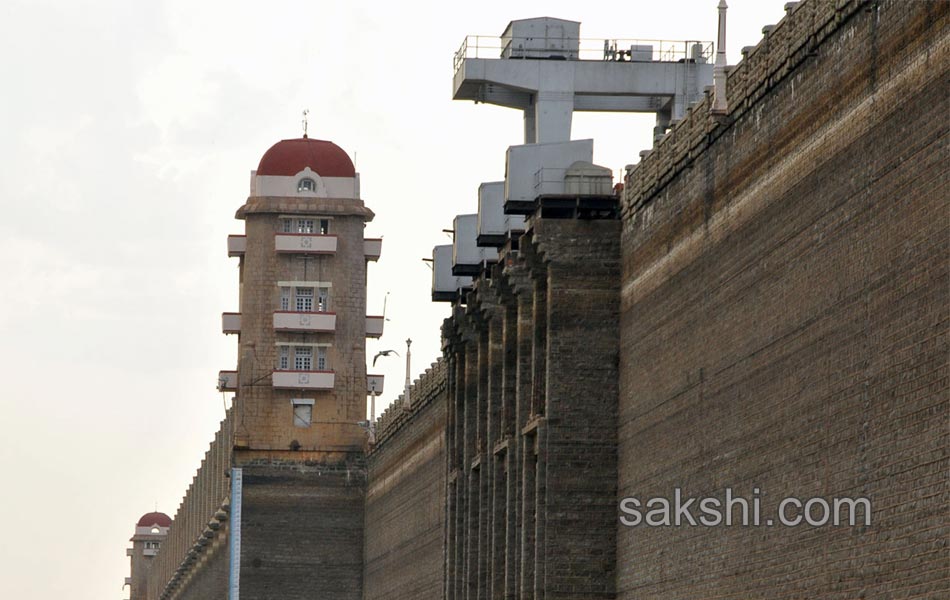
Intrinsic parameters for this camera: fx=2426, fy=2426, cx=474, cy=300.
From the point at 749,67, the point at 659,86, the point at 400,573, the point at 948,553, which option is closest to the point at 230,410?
the point at 400,573

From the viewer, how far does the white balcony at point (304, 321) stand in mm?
84875

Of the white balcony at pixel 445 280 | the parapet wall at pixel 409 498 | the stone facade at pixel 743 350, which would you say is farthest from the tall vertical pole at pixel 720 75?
the parapet wall at pixel 409 498

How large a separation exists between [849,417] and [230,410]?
64269 millimetres

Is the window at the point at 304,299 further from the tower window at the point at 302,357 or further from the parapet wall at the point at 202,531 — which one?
the parapet wall at the point at 202,531

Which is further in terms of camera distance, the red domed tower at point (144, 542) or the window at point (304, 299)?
the red domed tower at point (144, 542)

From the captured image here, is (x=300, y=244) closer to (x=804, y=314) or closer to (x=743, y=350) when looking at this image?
(x=743, y=350)

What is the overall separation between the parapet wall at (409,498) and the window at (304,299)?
627cm

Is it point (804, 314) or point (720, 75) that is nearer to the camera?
point (804, 314)

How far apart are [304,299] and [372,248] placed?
3.18 meters

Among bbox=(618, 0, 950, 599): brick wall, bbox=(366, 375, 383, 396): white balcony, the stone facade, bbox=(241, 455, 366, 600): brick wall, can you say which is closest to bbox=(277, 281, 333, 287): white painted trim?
bbox=(366, 375, 383, 396): white balcony

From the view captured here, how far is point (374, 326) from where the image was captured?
87500 mm

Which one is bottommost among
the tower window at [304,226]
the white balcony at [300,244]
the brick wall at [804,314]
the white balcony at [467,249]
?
the brick wall at [804,314]

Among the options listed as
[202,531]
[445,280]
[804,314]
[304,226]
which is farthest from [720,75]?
[202,531]

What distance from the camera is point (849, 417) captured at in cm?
2856
